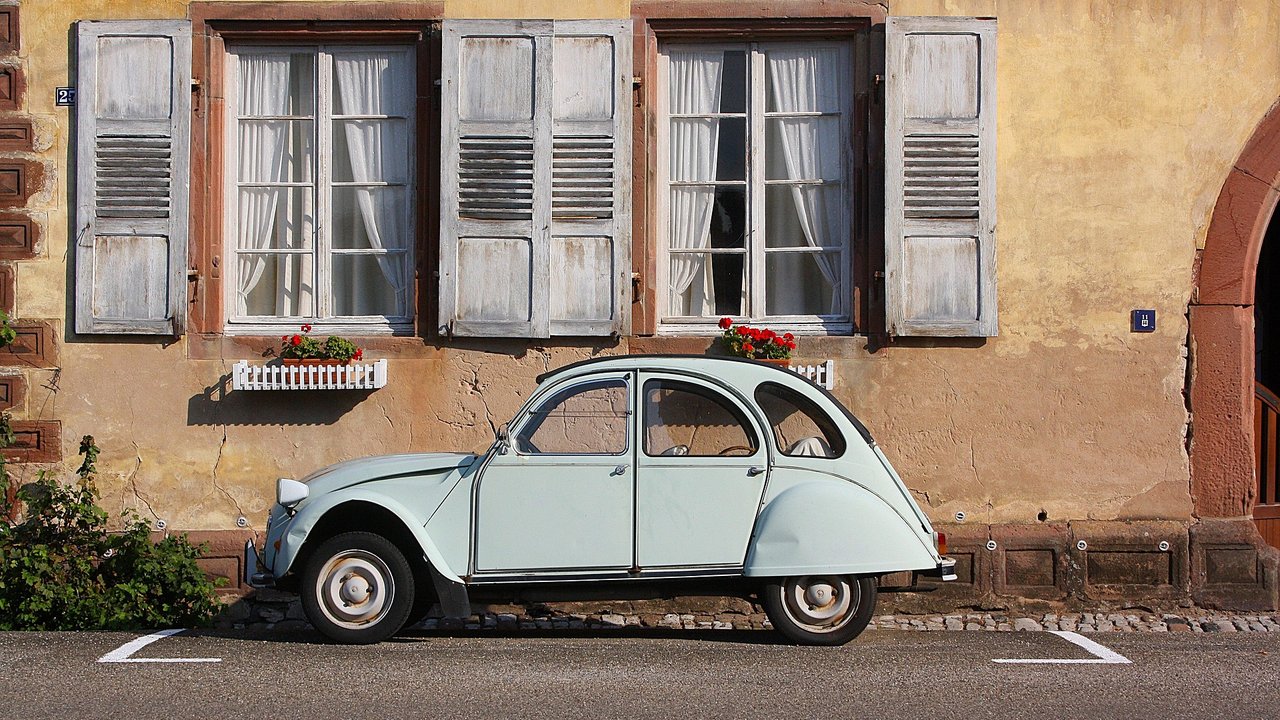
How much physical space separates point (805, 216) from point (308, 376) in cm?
338

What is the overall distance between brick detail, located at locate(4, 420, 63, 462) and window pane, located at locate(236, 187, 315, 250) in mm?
1690

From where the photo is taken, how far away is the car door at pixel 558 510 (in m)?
7.23

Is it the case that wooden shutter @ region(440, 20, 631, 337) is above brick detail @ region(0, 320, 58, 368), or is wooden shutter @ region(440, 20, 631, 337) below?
above

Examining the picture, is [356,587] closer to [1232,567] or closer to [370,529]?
[370,529]

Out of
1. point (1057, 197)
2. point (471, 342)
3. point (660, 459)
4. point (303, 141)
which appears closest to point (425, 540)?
point (660, 459)

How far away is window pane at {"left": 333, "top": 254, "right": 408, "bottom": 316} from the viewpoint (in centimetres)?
967

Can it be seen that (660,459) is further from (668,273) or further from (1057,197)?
(1057,197)

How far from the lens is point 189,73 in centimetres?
938

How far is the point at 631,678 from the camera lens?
6383 mm

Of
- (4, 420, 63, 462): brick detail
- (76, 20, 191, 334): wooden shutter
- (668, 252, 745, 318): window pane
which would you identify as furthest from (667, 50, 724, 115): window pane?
(4, 420, 63, 462): brick detail

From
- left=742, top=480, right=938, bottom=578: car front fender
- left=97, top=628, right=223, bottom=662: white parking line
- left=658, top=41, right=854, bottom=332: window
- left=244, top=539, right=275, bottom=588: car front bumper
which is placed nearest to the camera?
left=97, top=628, right=223, bottom=662: white parking line

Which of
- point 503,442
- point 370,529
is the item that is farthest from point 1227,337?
point 370,529

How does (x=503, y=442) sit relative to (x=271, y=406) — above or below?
below

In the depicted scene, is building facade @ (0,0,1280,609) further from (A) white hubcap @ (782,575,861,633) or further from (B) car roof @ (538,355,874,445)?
(A) white hubcap @ (782,575,861,633)
